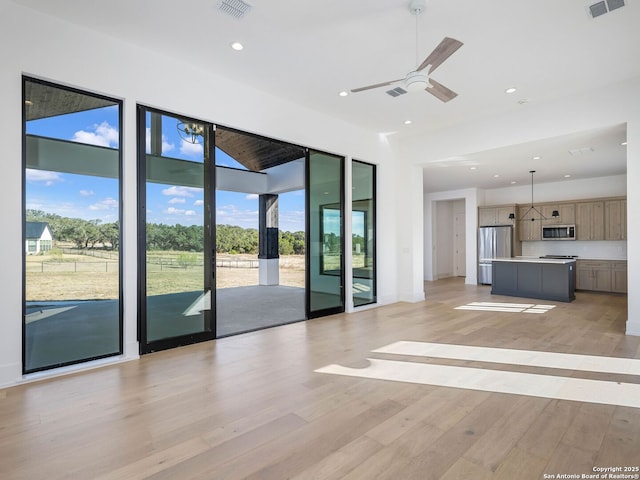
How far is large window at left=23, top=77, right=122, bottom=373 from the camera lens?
3.24 metres

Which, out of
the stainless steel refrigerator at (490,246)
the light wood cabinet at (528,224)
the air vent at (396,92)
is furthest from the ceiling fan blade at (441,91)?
the light wood cabinet at (528,224)

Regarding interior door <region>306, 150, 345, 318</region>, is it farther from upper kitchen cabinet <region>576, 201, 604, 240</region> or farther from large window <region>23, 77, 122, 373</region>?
upper kitchen cabinet <region>576, 201, 604, 240</region>

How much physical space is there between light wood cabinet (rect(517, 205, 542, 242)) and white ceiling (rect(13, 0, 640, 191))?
14.6 ft

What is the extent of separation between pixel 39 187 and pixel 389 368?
385 centimetres

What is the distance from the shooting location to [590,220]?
8805mm

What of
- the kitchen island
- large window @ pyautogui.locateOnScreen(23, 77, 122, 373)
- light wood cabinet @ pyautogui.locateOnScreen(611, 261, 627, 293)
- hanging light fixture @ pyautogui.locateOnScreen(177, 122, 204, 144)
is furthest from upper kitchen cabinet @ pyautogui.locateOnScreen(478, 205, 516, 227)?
large window @ pyautogui.locateOnScreen(23, 77, 122, 373)

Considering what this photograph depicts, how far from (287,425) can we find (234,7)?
355cm

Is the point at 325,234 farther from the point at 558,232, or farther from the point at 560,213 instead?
the point at 560,213

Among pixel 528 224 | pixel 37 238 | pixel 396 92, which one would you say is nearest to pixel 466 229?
pixel 528 224

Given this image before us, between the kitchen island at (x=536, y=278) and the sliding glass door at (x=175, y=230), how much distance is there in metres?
6.91

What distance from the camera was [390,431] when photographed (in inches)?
88.4

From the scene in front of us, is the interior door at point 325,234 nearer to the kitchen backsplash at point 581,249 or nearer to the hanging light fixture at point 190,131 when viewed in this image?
the hanging light fixture at point 190,131

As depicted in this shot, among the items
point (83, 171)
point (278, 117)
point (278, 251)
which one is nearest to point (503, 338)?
point (278, 117)

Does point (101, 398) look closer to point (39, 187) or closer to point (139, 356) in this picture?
point (139, 356)
